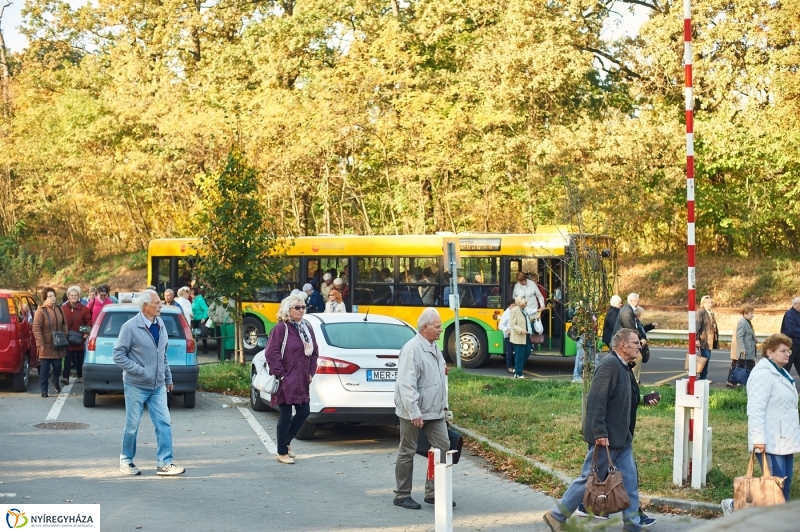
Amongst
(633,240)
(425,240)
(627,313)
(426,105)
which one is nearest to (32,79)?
(426,105)

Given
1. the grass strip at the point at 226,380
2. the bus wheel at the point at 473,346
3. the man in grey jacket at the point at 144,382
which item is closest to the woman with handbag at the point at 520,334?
the bus wheel at the point at 473,346

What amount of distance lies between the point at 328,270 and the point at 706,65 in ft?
45.5

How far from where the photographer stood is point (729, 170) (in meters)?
34.3

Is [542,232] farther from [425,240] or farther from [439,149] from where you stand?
[439,149]

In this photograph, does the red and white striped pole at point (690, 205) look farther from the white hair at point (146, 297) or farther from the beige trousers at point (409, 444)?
the white hair at point (146, 297)

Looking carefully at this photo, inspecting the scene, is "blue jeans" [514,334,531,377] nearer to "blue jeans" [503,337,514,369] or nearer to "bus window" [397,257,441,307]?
"blue jeans" [503,337,514,369]

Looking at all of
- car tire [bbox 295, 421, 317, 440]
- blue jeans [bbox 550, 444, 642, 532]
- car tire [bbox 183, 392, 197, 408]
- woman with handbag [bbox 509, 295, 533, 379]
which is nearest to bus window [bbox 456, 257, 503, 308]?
woman with handbag [bbox 509, 295, 533, 379]

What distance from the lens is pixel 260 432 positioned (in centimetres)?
1321

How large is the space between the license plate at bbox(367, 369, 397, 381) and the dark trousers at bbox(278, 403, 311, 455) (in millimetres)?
1253

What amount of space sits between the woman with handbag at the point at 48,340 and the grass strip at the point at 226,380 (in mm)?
2400

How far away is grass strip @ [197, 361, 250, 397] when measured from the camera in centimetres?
1725

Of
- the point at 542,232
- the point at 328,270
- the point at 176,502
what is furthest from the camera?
the point at 328,270

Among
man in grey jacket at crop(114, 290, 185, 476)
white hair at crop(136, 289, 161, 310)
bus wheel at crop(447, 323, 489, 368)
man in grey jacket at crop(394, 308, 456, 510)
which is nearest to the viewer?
man in grey jacket at crop(394, 308, 456, 510)

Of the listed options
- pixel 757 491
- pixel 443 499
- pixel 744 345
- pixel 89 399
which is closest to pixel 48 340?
pixel 89 399
